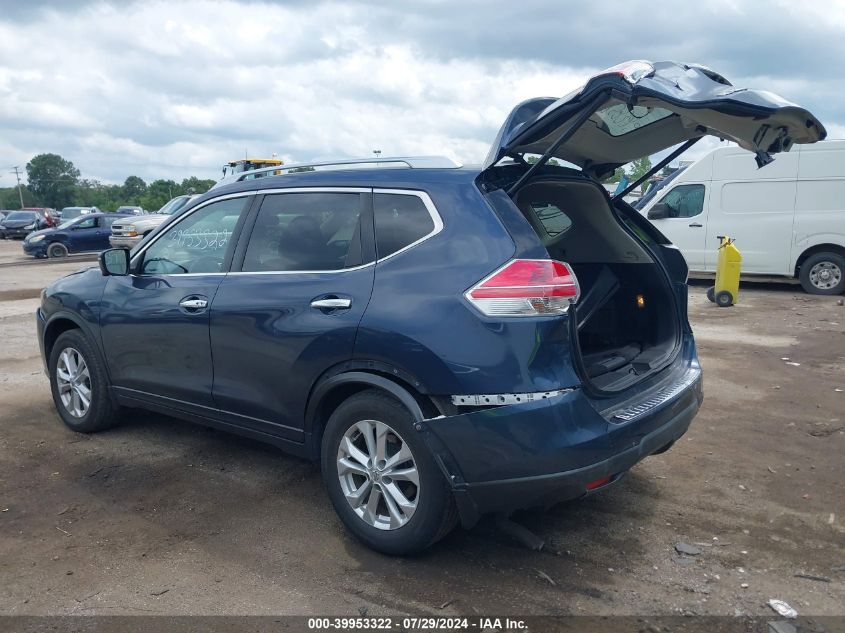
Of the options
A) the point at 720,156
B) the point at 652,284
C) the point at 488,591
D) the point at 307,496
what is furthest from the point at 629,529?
the point at 720,156

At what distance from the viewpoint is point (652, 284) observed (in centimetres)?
442

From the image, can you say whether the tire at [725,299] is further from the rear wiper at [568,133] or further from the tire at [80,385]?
the tire at [80,385]

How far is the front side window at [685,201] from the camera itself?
1362 cm

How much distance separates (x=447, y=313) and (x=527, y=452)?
26.9 inches

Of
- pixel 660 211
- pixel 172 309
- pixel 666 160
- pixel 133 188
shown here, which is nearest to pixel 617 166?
pixel 666 160

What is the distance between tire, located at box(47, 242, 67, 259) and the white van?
19.7 meters

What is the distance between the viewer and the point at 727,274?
11375 mm

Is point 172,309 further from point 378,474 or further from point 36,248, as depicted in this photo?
point 36,248

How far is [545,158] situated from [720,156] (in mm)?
11204

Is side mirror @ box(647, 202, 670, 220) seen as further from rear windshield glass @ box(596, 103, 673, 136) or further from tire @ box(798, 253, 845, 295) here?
rear windshield glass @ box(596, 103, 673, 136)

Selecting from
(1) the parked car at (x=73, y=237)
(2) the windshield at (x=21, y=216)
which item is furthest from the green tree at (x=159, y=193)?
(1) the parked car at (x=73, y=237)

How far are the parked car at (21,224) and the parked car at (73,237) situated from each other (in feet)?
46.7

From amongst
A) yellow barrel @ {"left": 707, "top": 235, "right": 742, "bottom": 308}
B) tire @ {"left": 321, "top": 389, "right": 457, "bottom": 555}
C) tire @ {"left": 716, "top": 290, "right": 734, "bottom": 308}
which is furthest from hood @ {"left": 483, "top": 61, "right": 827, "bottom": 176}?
tire @ {"left": 716, "top": 290, "right": 734, "bottom": 308}

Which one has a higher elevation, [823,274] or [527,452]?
[527,452]
